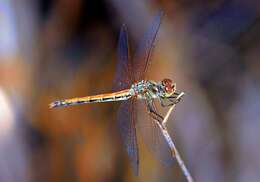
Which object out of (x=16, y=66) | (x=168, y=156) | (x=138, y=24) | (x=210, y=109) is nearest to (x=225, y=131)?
(x=210, y=109)

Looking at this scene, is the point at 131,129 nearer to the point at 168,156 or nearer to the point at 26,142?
the point at 168,156

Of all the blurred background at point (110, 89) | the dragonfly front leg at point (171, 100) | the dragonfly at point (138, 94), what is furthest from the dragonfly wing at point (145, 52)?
the blurred background at point (110, 89)

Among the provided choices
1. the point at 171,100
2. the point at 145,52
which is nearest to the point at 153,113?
the point at 171,100

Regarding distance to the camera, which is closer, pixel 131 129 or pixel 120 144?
pixel 131 129

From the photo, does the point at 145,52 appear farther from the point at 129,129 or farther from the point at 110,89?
the point at 110,89

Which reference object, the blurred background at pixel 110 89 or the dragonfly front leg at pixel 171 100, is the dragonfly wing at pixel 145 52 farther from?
the blurred background at pixel 110 89

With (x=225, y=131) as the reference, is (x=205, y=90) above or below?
above
